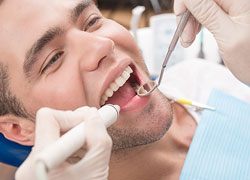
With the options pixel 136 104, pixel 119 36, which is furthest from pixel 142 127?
pixel 119 36

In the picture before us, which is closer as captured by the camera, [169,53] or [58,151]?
[58,151]

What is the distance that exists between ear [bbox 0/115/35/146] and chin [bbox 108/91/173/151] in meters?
0.27

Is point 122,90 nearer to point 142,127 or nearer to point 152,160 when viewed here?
point 142,127

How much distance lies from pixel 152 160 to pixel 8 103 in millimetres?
496

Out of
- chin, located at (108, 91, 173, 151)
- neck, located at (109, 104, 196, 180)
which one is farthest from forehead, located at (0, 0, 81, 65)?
neck, located at (109, 104, 196, 180)

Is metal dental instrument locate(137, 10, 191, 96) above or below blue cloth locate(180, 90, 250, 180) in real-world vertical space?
above

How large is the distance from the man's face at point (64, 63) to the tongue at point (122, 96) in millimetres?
12

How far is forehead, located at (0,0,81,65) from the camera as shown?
1.11 metres

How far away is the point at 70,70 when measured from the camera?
3.69ft

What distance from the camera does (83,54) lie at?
3.66ft

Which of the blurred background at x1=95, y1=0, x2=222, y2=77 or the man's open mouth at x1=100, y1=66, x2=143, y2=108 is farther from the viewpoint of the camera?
the blurred background at x1=95, y1=0, x2=222, y2=77

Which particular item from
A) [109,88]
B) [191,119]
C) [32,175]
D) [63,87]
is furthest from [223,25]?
[191,119]

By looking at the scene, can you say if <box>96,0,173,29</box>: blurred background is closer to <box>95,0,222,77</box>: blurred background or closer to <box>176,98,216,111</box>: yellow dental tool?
<box>95,0,222,77</box>: blurred background

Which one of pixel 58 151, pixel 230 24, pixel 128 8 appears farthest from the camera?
pixel 128 8
